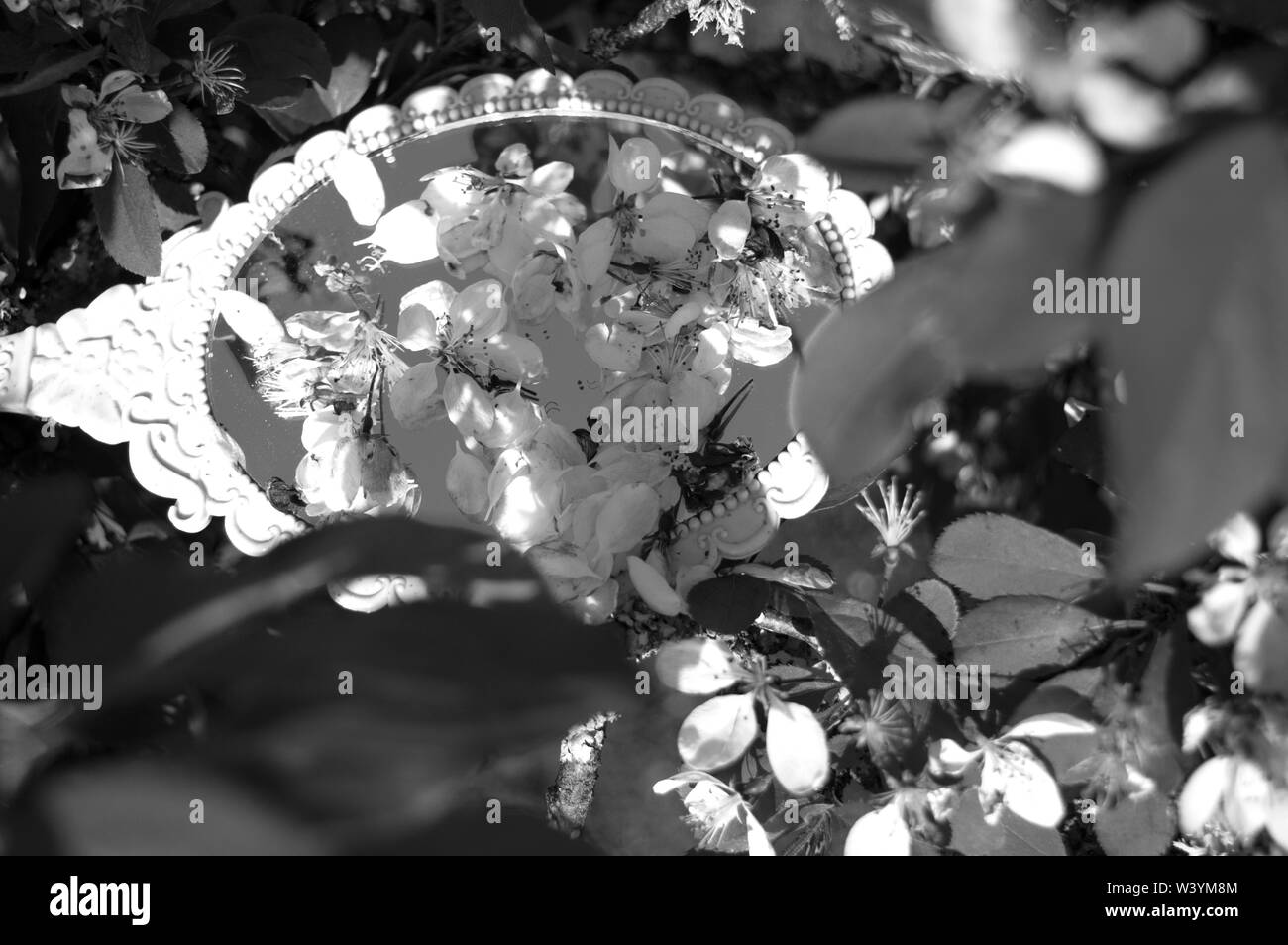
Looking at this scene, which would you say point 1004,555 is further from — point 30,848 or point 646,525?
point 30,848

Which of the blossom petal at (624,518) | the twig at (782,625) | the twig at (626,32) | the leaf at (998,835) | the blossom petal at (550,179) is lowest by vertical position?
the leaf at (998,835)

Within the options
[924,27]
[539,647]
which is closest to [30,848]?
[539,647]

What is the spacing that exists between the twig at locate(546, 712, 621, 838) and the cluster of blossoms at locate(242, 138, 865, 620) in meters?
0.10

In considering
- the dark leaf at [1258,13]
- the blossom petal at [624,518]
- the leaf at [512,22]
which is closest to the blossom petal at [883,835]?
the blossom petal at [624,518]

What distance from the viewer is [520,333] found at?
75 centimetres

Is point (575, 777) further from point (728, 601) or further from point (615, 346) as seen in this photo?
point (615, 346)

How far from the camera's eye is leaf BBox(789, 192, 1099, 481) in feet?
0.92

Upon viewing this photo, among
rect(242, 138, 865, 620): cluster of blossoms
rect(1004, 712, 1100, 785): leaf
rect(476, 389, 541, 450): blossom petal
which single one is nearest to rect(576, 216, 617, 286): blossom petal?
rect(242, 138, 865, 620): cluster of blossoms

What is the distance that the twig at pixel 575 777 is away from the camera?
71cm

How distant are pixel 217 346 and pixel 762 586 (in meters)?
0.45

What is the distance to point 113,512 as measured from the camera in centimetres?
80

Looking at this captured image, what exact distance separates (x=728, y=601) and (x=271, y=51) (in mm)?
520

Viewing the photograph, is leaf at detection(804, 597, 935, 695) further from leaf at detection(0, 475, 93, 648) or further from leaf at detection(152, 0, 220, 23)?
leaf at detection(152, 0, 220, 23)

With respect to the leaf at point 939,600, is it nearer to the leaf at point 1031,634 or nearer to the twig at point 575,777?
the leaf at point 1031,634
